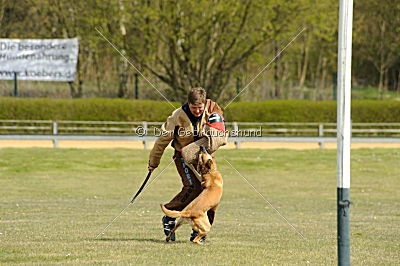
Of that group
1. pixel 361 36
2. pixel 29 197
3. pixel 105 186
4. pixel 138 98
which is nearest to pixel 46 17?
pixel 138 98

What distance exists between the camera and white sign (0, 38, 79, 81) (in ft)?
134

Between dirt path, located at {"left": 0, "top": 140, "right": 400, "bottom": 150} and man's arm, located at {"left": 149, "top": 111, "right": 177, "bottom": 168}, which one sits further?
dirt path, located at {"left": 0, "top": 140, "right": 400, "bottom": 150}

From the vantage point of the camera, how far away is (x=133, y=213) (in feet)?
47.1

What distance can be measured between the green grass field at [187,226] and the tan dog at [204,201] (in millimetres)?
254

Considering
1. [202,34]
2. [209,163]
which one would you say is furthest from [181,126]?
[202,34]

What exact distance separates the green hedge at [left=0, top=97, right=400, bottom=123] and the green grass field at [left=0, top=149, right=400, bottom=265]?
6142 millimetres

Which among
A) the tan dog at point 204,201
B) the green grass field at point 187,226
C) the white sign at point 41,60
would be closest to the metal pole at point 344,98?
the green grass field at point 187,226

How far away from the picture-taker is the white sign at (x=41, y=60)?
134ft

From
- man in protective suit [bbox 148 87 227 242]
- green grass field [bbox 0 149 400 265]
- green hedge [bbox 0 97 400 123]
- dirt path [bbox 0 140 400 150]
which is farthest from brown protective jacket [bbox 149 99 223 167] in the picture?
green hedge [bbox 0 97 400 123]

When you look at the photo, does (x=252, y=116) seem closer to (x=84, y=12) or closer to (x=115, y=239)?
(x=84, y=12)

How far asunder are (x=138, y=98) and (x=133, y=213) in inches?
1025

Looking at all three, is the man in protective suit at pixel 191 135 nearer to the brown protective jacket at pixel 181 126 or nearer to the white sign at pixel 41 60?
the brown protective jacket at pixel 181 126

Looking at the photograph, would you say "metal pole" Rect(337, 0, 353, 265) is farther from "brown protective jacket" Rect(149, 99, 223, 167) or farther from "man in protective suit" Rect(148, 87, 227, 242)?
"brown protective jacket" Rect(149, 99, 223, 167)

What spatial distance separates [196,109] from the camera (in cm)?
836
